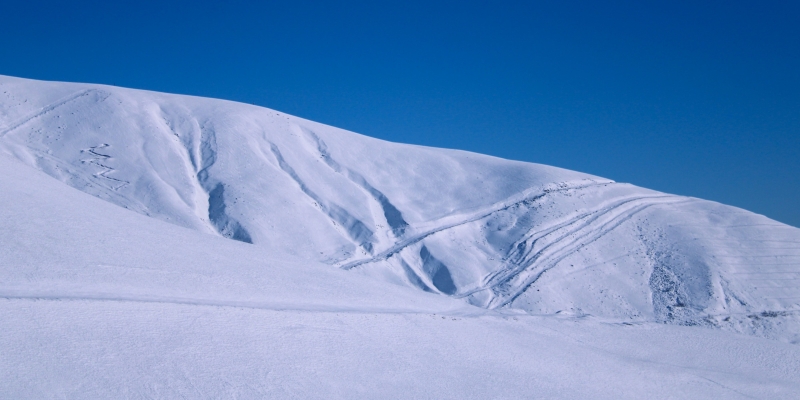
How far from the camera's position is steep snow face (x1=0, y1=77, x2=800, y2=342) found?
949 inches

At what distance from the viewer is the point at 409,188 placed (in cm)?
3156

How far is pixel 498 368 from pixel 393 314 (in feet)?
9.52

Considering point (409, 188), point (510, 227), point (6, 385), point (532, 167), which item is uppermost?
point (532, 167)

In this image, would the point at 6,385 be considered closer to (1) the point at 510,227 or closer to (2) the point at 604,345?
(2) the point at 604,345

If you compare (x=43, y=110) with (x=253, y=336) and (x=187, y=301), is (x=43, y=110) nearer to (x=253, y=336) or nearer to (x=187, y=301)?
(x=187, y=301)

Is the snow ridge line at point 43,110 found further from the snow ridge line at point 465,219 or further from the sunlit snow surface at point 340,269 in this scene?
the snow ridge line at point 465,219

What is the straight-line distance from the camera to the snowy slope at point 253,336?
858 centimetres

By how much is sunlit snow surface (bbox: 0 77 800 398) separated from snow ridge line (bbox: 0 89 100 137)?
0.45 feet

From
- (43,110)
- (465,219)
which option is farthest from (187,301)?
(43,110)

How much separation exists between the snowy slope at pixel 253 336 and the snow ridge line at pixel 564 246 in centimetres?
518

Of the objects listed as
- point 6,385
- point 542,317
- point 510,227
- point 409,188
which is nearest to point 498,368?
point 542,317

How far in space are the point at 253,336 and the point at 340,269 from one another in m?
7.46

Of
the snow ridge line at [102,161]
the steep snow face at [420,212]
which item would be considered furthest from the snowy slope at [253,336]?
the snow ridge line at [102,161]

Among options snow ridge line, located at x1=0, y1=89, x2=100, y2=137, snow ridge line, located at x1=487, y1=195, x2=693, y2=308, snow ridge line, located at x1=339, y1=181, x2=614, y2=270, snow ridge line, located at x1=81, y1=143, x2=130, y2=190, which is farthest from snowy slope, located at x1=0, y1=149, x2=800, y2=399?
snow ridge line, located at x1=0, y1=89, x2=100, y2=137
